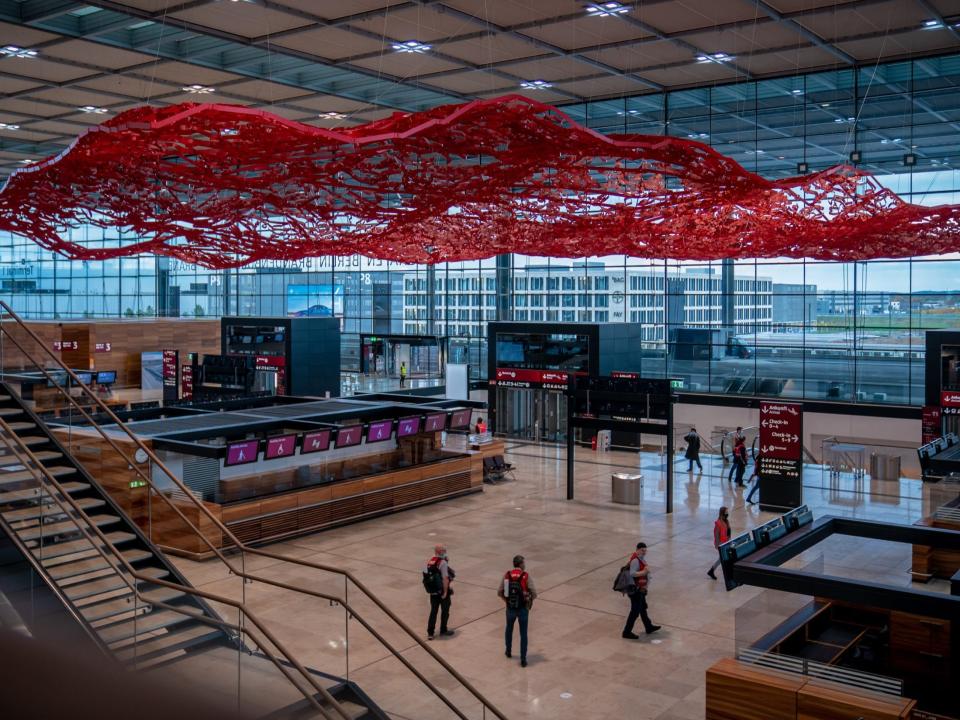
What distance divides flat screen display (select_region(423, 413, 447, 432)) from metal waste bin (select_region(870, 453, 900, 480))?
32.9ft

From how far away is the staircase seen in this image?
690 cm

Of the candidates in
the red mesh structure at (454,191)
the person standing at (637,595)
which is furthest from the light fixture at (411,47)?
the person standing at (637,595)

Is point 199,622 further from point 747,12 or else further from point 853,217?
point 747,12

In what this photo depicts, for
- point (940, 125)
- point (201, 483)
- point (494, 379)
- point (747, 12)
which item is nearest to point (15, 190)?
point (201, 483)

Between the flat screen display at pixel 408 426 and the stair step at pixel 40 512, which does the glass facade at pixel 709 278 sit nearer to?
the flat screen display at pixel 408 426

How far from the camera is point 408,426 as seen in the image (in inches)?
768

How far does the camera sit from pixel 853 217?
14.1m

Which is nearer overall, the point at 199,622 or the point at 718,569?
the point at 199,622

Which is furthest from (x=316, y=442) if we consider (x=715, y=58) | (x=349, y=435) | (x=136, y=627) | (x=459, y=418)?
(x=715, y=58)

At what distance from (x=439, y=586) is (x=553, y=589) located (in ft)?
9.41

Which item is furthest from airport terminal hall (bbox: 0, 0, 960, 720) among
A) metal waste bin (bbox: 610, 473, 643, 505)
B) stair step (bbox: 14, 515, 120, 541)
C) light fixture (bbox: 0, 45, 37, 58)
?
metal waste bin (bbox: 610, 473, 643, 505)

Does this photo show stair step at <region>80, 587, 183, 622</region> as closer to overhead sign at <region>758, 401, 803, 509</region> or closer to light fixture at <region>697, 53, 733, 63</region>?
overhead sign at <region>758, 401, 803, 509</region>

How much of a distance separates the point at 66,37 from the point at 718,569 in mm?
16185

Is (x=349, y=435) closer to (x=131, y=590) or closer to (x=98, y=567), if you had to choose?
(x=98, y=567)
